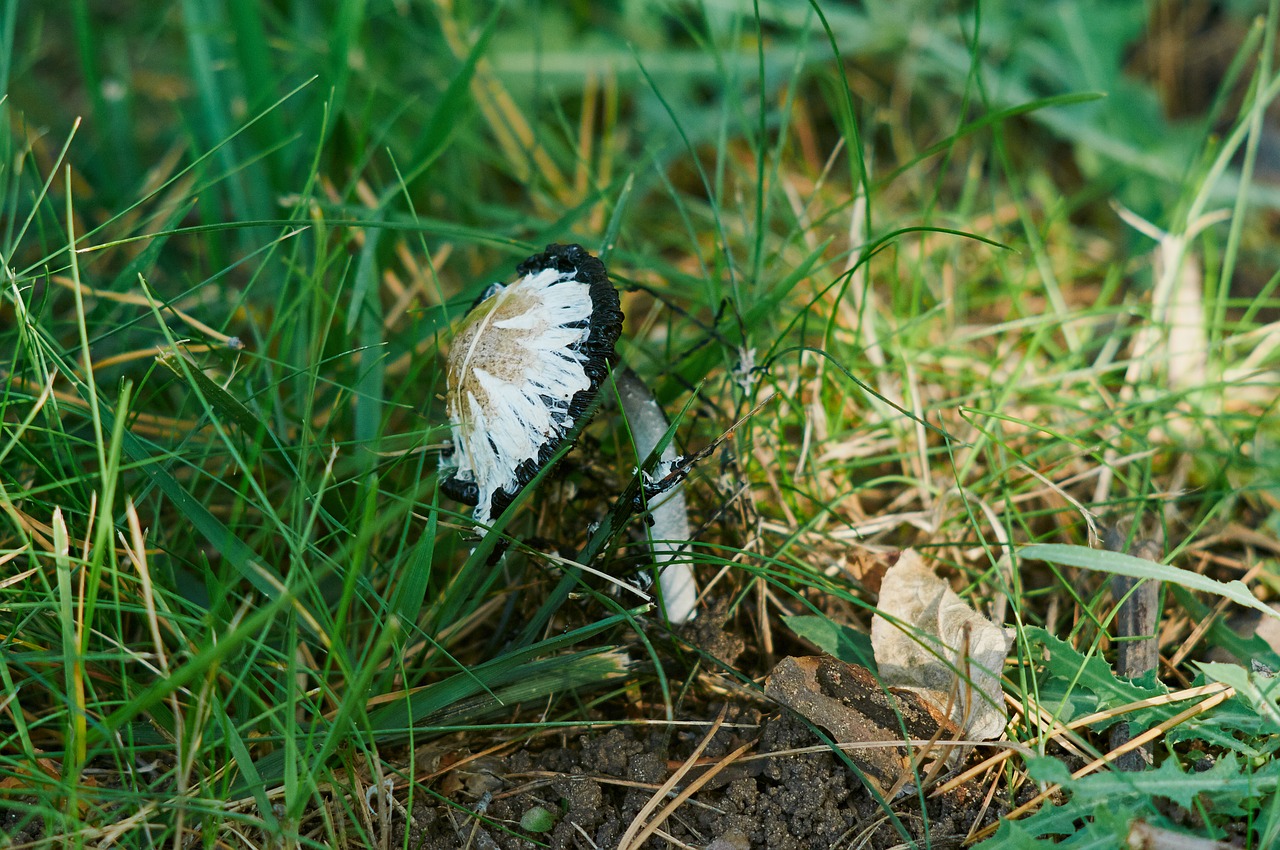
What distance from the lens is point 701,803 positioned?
192 cm

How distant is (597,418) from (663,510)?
0.39 metres

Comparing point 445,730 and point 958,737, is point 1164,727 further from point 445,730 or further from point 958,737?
point 445,730

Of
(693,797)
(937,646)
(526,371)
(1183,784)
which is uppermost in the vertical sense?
(526,371)

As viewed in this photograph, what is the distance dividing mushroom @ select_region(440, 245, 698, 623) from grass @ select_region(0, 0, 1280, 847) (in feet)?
0.43

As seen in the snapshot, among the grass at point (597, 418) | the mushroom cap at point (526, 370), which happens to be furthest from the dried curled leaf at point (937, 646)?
the mushroom cap at point (526, 370)

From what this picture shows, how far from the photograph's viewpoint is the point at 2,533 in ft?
6.74

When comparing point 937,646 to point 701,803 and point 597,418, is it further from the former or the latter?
point 597,418

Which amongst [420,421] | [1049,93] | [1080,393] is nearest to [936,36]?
[1049,93]

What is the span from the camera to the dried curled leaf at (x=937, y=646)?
6.34ft

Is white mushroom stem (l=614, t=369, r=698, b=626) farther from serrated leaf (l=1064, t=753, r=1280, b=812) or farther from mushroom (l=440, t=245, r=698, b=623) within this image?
serrated leaf (l=1064, t=753, r=1280, b=812)

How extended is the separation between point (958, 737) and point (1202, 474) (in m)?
1.27

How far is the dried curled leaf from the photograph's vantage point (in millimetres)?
1932

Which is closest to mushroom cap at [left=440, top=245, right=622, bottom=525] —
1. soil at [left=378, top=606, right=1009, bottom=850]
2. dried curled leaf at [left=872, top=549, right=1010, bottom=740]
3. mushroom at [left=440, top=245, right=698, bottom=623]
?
mushroom at [left=440, top=245, right=698, bottom=623]

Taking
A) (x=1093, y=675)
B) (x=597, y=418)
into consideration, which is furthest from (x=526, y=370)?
(x=1093, y=675)
